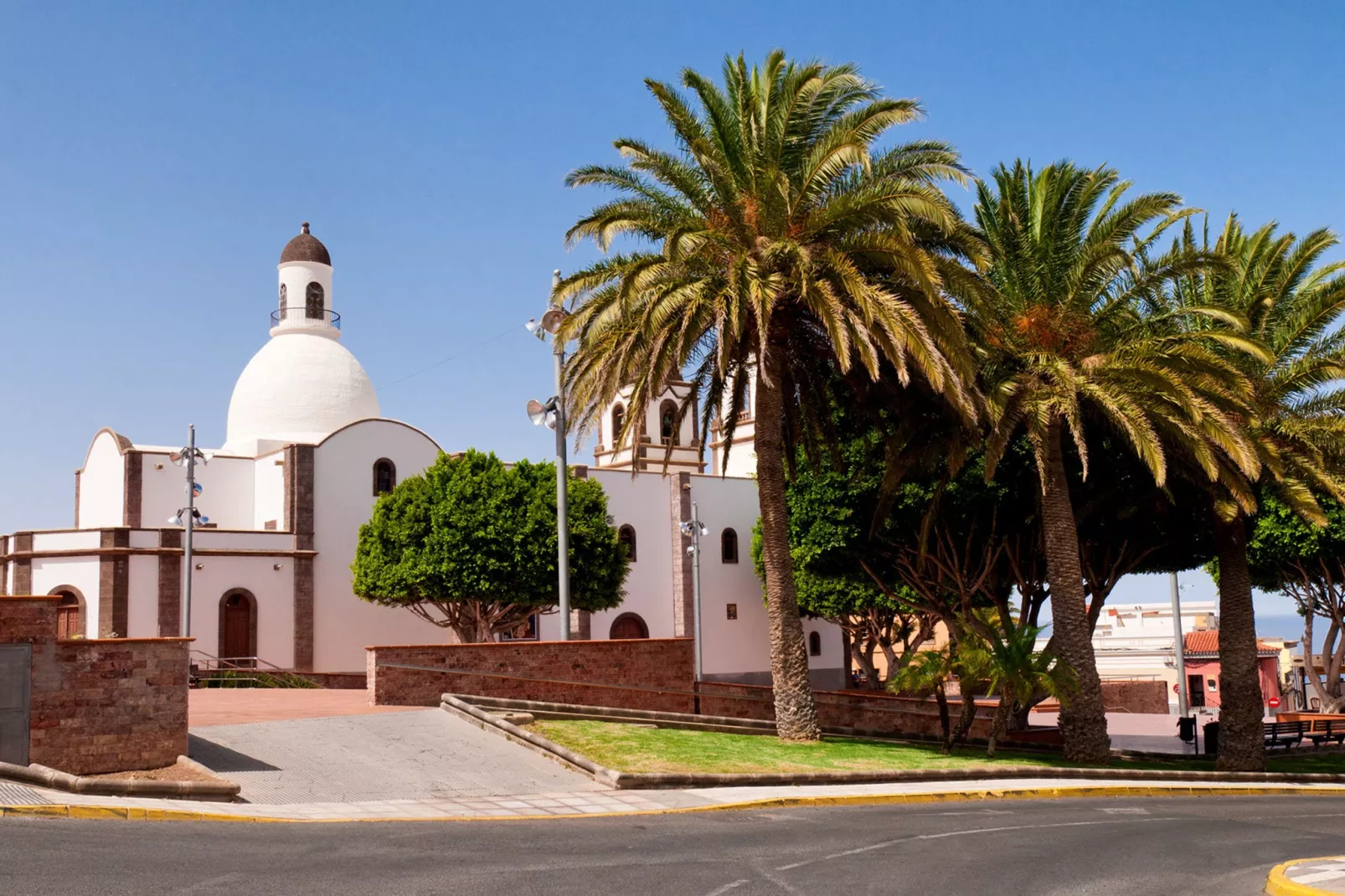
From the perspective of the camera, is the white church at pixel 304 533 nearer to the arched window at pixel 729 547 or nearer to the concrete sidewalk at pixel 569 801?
the arched window at pixel 729 547

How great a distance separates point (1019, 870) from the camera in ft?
34.9

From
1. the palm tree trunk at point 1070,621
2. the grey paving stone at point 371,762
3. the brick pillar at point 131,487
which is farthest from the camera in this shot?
the brick pillar at point 131,487

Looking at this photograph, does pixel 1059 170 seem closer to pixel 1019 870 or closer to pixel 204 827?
pixel 1019 870

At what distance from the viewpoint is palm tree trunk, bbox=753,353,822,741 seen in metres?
20.8

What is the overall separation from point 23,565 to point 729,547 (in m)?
25.6

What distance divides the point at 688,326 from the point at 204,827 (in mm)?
10598

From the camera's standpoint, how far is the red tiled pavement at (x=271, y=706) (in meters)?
19.3

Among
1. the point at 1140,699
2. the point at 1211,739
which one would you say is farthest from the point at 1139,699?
the point at 1211,739

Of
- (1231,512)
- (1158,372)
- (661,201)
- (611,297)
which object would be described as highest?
(661,201)

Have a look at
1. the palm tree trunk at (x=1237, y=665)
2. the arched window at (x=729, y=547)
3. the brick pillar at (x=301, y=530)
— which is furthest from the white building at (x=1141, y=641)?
the brick pillar at (x=301, y=530)

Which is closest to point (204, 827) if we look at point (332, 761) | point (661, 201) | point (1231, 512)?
point (332, 761)

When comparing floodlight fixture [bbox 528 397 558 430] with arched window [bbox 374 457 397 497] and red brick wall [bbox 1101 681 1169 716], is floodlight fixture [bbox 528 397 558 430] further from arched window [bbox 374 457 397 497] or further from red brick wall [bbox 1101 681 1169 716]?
red brick wall [bbox 1101 681 1169 716]

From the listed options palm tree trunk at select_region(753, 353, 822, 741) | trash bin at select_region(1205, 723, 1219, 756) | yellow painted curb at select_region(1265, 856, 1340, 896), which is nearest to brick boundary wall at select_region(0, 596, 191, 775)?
palm tree trunk at select_region(753, 353, 822, 741)

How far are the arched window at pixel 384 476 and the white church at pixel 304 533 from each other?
59mm
